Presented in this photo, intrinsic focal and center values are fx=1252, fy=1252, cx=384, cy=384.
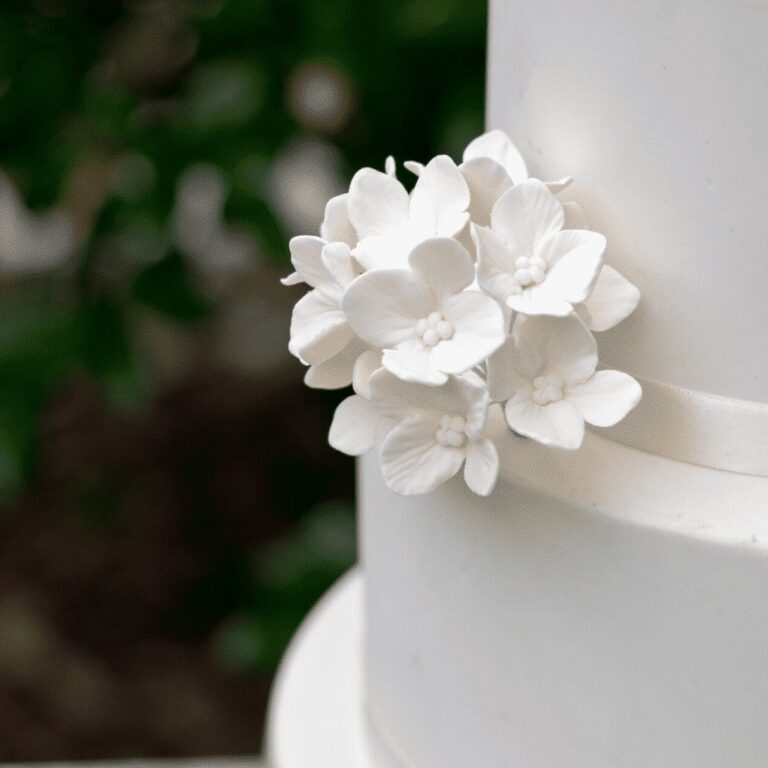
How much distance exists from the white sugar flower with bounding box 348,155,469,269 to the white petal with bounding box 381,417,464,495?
0.25 feet

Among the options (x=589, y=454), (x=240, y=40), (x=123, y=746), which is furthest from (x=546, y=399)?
(x=123, y=746)

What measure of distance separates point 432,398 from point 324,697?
42 centimetres

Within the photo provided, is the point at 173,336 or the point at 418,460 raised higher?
the point at 418,460

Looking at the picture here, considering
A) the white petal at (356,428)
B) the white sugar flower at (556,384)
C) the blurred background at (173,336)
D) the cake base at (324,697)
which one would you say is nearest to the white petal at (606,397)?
the white sugar flower at (556,384)

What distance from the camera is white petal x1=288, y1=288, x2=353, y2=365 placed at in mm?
584

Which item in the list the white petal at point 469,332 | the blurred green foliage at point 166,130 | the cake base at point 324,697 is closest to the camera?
the white petal at point 469,332

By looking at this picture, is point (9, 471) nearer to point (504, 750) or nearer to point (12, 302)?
point (12, 302)

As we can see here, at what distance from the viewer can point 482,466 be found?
562 mm

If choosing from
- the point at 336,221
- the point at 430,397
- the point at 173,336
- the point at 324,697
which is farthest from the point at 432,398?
the point at 173,336

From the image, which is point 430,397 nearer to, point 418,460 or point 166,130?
point 418,460

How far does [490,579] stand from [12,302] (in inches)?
34.9

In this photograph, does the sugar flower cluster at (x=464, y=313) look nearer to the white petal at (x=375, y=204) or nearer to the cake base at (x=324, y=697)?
the white petal at (x=375, y=204)

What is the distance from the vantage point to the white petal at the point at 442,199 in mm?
568

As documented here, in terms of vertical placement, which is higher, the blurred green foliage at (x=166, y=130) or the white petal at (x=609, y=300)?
the white petal at (x=609, y=300)
